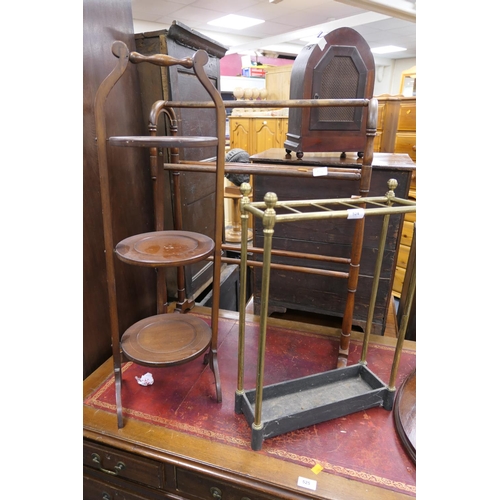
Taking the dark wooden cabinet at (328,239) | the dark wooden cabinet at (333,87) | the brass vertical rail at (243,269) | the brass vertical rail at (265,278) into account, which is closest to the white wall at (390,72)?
the dark wooden cabinet at (333,87)

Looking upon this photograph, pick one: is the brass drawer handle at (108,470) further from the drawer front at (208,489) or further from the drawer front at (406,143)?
the drawer front at (406,143)

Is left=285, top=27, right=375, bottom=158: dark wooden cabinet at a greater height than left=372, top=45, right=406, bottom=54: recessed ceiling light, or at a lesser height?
lesser

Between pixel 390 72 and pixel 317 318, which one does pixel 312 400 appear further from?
pixel 390 72

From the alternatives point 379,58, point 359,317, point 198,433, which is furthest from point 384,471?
point 379,58

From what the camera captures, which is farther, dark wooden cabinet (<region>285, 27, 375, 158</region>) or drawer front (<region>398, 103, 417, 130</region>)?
drawer front (<region>398, 103, 417, 130</region>)

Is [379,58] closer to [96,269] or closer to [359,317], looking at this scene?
[359,317]

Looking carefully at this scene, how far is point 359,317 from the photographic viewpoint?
1.90 m

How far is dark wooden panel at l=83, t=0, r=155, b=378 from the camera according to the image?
134 cm

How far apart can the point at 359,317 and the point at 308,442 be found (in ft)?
2.77

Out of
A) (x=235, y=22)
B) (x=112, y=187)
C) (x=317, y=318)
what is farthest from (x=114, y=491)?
(x=235, y=22)

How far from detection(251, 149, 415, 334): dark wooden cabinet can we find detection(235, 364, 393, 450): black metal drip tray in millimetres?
510

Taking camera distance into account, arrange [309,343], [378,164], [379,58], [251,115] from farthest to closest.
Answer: [379,58], [251,115], [309,343], [378,164]

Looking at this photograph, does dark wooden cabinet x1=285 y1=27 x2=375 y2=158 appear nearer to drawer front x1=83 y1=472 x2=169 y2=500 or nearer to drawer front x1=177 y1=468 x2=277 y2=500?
drawer front x1=177 y1=468 x2=277 y2=500

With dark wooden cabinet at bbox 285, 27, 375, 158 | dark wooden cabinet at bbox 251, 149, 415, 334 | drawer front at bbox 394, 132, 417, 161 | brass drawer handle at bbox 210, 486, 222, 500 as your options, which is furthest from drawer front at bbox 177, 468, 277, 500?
drawer front at bbox 394, 132, 417, 161
